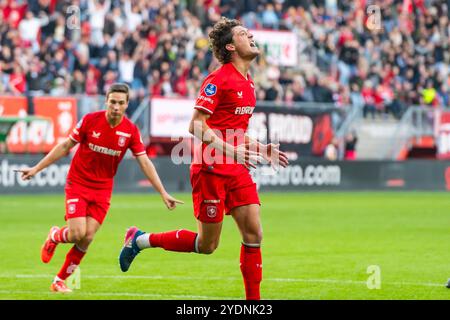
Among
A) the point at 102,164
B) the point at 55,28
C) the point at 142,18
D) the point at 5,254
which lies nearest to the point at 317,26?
the point at 142,18

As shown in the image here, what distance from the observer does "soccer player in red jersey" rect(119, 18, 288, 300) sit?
9.94 m

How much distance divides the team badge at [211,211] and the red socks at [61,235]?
6.84 ft

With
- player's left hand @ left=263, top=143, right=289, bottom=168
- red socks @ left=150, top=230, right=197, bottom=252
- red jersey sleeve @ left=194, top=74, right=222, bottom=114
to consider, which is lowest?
red socks @ left=150, top=230, right=197, bottom=252

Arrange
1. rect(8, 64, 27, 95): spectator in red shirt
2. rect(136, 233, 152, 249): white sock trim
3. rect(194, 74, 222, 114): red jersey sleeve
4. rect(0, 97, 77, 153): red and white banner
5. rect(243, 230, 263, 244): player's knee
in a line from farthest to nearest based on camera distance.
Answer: rect(8, 64, 27, 95): spectator in red shirt
rect(0, 97, 77, 153): red and white banner
rect(136, 233, 152, 249): white sock trim
rect(243, 230, 263, 244): player's knee
rect(194, 74, 222, 114): red jersey sleeve

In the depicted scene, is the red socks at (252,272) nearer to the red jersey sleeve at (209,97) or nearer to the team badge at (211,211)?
the team badge at (211,211)

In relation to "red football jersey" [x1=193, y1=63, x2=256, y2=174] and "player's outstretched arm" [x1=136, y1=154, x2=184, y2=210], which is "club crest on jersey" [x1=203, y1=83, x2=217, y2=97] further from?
"player's outstretched arm" [x1=136, y1=154, x2=184, y2=210]

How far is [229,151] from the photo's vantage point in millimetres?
9781

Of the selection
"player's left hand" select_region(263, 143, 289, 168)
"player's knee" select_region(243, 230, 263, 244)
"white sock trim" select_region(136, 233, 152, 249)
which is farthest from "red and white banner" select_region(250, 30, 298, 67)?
"player's knee" select_region(243, 230, 263, 244)

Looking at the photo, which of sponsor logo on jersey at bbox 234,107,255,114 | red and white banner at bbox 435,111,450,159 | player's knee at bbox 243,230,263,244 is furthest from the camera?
red and white banner at bbox 435,111,450,159

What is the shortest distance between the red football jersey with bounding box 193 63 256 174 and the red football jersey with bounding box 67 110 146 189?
1.78m

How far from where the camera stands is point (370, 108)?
3391cm

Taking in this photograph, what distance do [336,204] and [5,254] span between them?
43.6 feet
